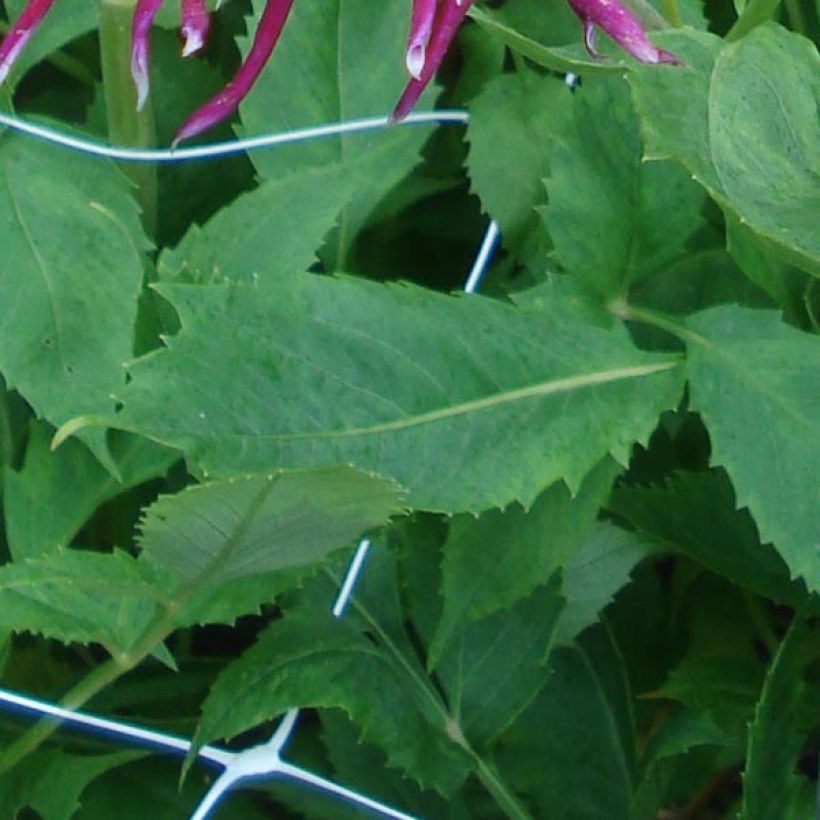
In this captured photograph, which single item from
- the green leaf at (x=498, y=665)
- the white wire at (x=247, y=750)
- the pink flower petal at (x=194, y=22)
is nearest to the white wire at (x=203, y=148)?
the white wire at (x=247, y=750)

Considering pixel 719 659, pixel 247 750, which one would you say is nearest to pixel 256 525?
pixel 247 750

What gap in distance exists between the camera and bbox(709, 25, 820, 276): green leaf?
0.43m

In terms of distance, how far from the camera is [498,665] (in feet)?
1.97

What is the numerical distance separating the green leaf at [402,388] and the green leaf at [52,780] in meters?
0.19

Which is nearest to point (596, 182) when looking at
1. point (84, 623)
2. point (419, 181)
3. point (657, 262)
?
point (657, 262)

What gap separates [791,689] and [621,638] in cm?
15

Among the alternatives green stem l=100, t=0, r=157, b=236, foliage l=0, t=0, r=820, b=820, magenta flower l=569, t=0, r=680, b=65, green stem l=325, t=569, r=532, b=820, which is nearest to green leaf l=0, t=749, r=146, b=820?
foliage l=0, t=0, r=820, b=820

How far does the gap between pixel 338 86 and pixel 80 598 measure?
0.26m

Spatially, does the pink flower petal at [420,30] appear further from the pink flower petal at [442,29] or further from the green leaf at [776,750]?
the green leaf at [776,750]

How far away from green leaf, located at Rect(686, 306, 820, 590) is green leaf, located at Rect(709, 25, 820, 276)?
74 mm

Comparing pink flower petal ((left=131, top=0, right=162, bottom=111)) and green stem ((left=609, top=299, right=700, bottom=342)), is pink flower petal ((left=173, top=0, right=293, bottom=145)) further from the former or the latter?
green stem ((left=609, top=299, right=700, bottom=342))

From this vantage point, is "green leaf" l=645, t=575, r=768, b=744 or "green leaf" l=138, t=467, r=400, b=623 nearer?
"green leaf" l=138, t=467, r=400, b=623

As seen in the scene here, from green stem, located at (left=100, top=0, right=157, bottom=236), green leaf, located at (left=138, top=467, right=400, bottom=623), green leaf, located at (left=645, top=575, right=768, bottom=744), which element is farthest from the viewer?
green leaf, located at (left=645, top=575, right=768, bottom=744)

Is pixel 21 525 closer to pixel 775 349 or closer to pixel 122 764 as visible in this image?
pixel 122 764
